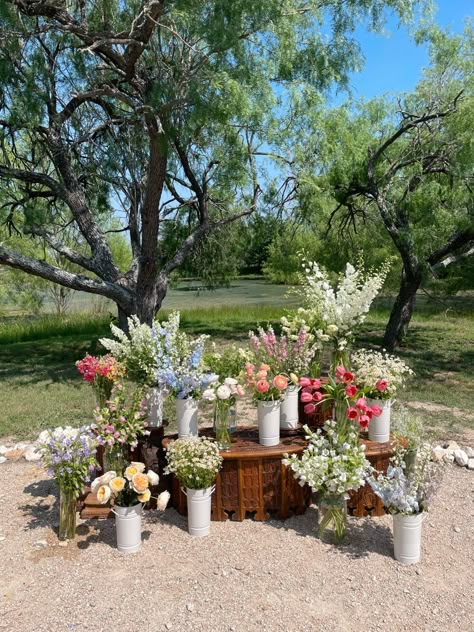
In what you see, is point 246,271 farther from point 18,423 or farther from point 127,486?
point 127,486

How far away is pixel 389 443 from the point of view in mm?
3850

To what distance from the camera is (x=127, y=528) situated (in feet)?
10.7

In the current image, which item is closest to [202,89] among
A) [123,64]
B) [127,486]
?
[123,64]

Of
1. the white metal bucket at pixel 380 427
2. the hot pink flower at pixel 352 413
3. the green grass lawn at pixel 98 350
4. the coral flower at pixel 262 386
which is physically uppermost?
the coral flower at pixel 262 386

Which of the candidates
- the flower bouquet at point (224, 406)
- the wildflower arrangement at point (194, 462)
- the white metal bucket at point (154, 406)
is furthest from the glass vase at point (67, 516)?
the flower bouquet at point (224, 406)

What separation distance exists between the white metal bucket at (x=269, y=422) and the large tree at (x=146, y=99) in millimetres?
3491

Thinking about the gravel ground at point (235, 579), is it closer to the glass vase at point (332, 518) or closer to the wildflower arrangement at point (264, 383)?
the glass vase at point (332, 518)

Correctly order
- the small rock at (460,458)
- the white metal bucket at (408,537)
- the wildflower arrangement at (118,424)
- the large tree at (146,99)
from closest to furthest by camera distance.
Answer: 1. the white metal bucket at (408,537)
2. the wildflower arrangement at (118,424)
3. the small rock at (460,458)
4. the large tree at (146,99)

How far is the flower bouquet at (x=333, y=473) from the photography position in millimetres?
3221

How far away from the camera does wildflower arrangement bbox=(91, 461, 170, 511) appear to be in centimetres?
318

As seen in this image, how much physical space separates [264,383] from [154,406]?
88 centimetres

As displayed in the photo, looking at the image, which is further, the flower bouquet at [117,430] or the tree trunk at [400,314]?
the tree trunk at [400,314]

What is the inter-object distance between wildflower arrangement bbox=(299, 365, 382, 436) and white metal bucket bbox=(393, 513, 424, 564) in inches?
22.1

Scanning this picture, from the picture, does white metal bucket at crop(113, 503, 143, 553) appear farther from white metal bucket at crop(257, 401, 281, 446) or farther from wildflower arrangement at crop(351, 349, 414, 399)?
wildflower arrangement at crop(351, 349, 414, 399)
